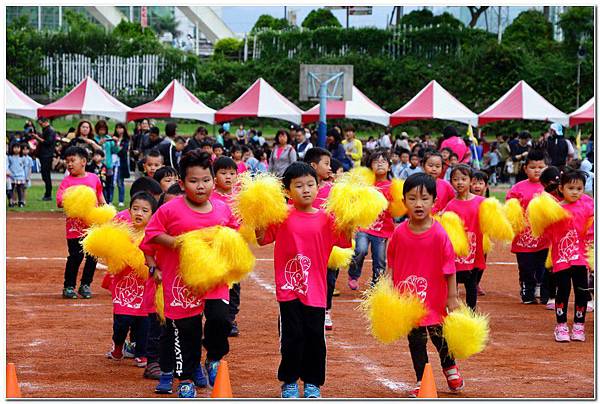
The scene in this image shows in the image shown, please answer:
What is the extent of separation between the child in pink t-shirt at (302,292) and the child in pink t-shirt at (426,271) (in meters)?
0.57

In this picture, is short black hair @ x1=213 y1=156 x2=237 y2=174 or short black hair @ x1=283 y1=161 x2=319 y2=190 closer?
short black hair @ x1=283 y1=161 x2=319 y2=190

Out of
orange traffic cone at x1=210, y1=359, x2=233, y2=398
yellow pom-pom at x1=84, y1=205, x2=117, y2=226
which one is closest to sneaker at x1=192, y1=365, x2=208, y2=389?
orange traffic cone at x1=210, y1=359, x2=233, y2=398

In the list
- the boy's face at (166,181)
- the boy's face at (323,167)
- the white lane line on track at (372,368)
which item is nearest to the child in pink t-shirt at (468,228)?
the white lane line on track at (372,368)

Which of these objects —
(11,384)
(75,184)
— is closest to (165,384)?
(11,384)

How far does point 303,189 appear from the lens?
712 centimetres

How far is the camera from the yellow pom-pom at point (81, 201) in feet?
34.1

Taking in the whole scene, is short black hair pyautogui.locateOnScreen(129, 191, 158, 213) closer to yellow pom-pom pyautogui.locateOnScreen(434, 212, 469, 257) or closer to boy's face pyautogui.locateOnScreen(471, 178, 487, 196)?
yellow pom-pom pyautogui.locateOnScreen(434, 212, 469, 257)

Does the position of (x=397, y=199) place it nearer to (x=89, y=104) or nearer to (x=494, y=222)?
(x=494, y=222)

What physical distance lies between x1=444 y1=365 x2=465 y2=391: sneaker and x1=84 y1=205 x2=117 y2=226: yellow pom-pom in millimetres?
3666

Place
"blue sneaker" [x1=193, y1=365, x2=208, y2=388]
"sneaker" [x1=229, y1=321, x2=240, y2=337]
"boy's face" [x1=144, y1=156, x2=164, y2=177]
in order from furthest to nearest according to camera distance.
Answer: "boy's face" [x1=144, y1=156, x2=164, y2=177]
"sneaker" [x1=229, y1=321, x2=240, y2=337]
"blue sneaker" [x1=193, y1=365, x2=208, y2=388]

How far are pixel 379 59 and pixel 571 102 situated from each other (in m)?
8.58

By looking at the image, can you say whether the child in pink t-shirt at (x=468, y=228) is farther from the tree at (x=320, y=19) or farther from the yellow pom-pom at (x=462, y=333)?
the tree at (x=320, y=19)

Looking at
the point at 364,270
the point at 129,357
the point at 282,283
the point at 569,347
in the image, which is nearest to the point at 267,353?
the point at 129,357

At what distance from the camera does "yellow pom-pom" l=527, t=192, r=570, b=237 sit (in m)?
9.75
